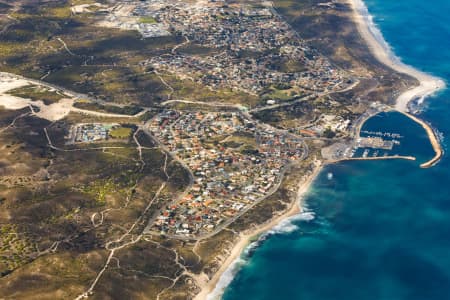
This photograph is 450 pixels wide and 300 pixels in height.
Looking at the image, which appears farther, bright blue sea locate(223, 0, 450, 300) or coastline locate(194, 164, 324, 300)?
bright blue sea locate(223, 0, 450, 300)

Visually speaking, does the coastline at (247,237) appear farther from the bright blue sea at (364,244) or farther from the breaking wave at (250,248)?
the bright blue sea at (364,244)

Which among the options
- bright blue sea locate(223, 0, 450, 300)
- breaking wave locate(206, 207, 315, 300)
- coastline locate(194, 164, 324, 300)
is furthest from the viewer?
bright blue sea locate(223, 0, 450, 300)

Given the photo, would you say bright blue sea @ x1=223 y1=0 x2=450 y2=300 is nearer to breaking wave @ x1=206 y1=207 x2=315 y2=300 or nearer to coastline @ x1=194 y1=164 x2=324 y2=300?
breaking wave @ x1=206 y1=207 x2=315 y2=300

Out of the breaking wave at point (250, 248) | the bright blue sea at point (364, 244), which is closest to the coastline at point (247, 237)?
the breaking wave at point (250, 248)

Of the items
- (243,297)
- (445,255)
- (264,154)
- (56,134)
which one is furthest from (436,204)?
(56,134)

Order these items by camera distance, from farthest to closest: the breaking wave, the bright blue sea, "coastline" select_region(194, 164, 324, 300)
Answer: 1. the bright blue sea
2. the breaking wave
3. "coastline" select_region(194, 164, 324, 300)

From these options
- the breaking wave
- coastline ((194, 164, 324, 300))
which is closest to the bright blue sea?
the breaking wave
